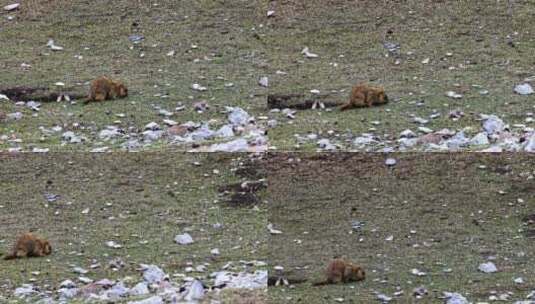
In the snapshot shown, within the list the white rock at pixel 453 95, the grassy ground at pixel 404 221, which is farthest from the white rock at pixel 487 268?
the white rock at pixel 453 95

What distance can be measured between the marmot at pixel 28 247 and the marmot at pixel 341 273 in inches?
48.1

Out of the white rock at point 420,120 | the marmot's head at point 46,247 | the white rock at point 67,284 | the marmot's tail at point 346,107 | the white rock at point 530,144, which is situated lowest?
the white rock at point 67,284

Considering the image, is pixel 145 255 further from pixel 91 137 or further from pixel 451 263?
pixel 451 263

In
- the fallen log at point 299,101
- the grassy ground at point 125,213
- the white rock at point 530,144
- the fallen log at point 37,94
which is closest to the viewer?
the grassy ground at point 125,213

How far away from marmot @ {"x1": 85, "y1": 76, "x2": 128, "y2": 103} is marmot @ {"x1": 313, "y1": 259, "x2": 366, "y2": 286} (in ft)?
5.18

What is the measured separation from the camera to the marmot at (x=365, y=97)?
6395 mm

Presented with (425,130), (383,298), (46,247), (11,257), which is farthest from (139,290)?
(425,130)

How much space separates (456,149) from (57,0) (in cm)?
272

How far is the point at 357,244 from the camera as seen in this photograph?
593 centimetres

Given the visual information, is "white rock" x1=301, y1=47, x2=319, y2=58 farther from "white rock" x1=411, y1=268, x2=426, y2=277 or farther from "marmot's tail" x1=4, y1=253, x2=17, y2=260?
"marmot's tail" x1=4, y1=253, x2=17, y2=260

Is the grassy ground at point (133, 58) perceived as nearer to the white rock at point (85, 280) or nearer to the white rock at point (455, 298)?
the white rock at point (85, 280)

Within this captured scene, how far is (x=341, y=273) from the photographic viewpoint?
18.4 ft

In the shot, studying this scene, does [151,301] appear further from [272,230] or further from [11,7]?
[11,7]

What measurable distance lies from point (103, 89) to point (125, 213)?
0.78m
